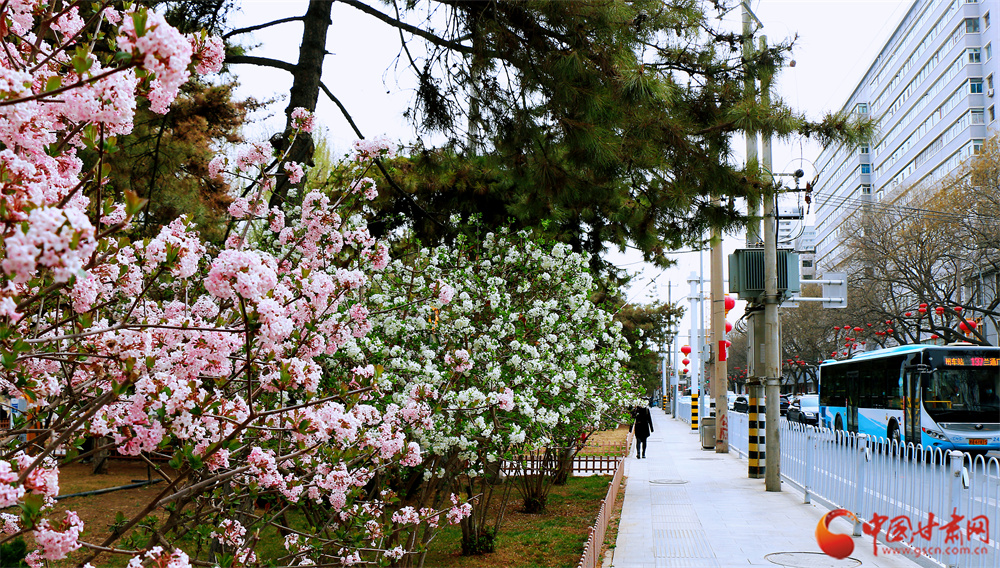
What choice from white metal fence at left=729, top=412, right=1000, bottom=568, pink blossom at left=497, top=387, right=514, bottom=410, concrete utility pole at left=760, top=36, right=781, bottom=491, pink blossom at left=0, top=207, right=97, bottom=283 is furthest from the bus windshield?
pink blossom at left=0, top=207, right=97, bottom=283

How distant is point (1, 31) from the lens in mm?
2402

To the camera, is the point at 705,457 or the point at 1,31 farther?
the point at 705,457

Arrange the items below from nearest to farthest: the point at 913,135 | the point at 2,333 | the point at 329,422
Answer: the point at 2,333
the point at 329,422
the point at 913,135

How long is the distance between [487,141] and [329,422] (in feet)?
17.5

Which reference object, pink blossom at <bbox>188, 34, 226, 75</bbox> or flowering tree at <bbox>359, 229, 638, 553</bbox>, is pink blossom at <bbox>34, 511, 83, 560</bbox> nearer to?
pink blossom at <bbox>188, 34, 226, 75</bbox>

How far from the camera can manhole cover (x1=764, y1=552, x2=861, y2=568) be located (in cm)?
738

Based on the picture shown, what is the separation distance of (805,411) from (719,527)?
33795mm

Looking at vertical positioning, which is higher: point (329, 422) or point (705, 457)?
point (329, 422)

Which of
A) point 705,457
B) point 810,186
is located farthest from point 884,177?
point 810,186

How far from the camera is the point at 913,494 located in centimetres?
739

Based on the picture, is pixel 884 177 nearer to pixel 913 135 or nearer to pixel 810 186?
pixel 913 135

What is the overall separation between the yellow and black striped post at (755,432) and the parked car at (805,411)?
20.0 metres

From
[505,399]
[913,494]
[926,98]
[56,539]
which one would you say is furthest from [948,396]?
[926,98]

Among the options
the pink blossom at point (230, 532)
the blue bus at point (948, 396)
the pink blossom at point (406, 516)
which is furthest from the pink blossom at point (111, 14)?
the blue bus at point (948, 396)
